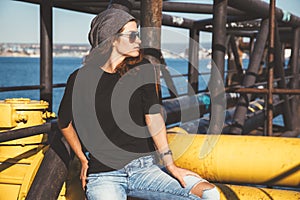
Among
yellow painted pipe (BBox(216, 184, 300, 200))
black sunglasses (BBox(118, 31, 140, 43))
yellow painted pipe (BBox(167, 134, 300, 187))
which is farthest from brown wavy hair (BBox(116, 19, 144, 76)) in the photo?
yellow painted pipe (BBox(216, 184, 300, 200))

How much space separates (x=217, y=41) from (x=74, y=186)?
2.08 m

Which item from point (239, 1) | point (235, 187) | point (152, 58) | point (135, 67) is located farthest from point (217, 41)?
point (135, 67)

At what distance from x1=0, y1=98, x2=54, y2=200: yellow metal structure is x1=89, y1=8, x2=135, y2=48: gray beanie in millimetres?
892

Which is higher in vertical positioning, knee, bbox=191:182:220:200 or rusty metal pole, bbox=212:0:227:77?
rusty metal pole, bbox=212:0:227:77

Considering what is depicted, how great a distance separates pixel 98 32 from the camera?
3043 millimetres

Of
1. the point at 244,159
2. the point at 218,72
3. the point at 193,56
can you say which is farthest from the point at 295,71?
the point at 244,159

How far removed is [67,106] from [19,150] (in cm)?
83

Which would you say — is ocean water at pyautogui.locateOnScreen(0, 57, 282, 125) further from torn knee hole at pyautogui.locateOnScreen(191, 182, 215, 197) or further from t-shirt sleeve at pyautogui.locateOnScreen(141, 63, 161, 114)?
torn knee hole at pyautogui.locateOnScreen(191, 182, 215, 197)

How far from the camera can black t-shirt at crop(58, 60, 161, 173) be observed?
3082 mm

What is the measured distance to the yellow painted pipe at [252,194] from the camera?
144 inches

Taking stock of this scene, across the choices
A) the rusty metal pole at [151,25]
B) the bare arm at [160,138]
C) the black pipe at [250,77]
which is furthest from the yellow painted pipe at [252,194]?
the black pipe at [250,77]

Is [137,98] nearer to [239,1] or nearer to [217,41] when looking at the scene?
[217,41]

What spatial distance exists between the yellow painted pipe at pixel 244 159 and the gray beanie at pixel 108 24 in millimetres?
1200

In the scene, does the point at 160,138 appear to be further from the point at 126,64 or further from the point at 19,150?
the point at 19,150
